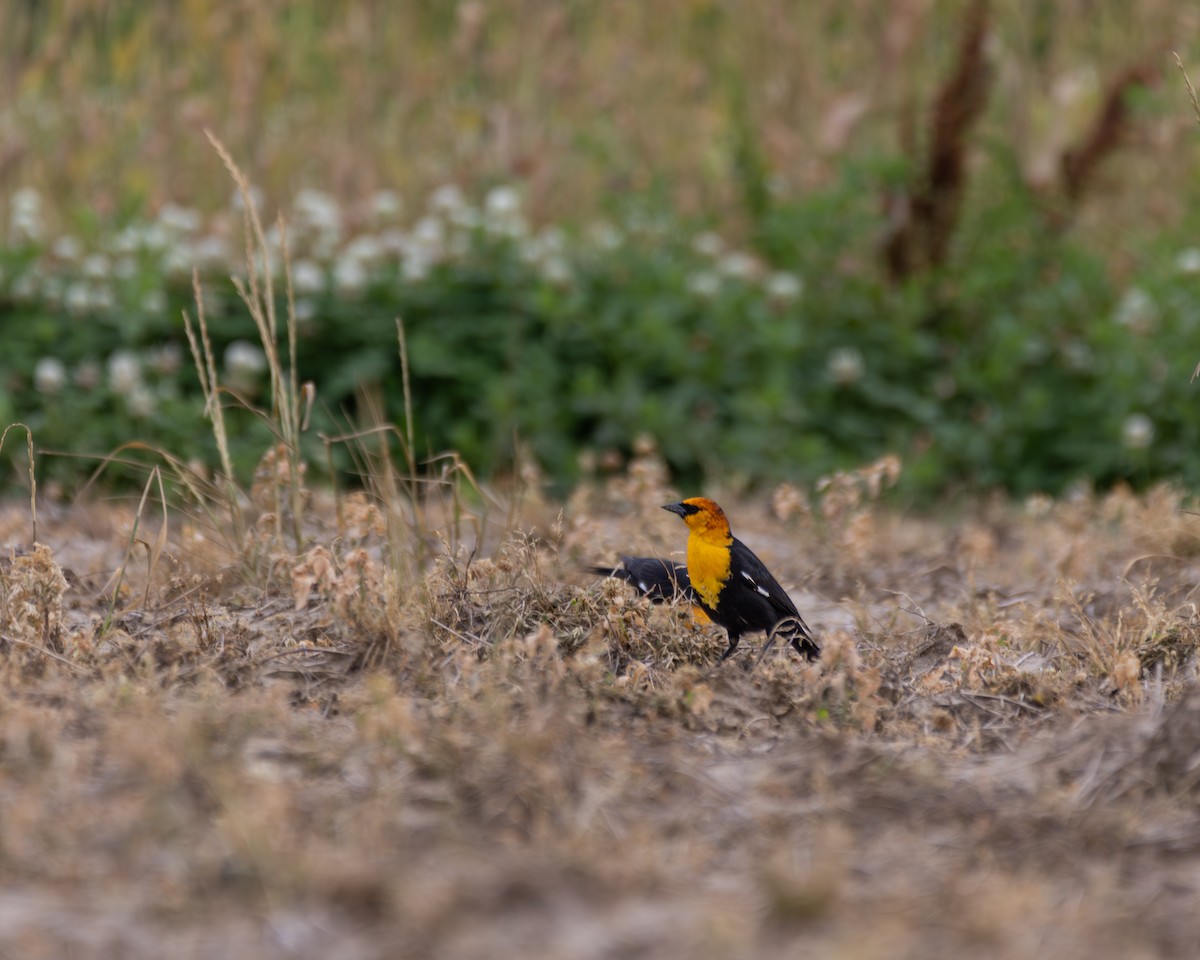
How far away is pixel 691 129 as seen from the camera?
769cm

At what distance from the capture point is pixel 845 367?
6.12 metres

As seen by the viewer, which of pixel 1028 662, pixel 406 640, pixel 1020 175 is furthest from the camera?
pixel 1020 175

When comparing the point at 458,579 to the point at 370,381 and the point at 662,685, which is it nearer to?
the point at 662,685

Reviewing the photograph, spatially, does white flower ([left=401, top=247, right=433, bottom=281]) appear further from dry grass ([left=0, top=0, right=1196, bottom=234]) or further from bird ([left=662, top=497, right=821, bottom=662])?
bird ([left=662, top=497, right=821, bottom=662])

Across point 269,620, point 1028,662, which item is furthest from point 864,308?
point 269,620

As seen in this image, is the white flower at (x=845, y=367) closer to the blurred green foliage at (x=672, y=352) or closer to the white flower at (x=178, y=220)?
the blurred green foliage at (x=672, y=352)

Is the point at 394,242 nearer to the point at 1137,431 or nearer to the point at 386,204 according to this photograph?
the point at 386,204

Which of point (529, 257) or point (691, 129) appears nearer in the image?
point (529, 257)

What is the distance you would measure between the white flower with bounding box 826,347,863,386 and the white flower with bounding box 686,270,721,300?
0.56 meters

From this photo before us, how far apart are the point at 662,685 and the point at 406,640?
0.51 m

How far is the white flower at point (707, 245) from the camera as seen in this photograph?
6496mm

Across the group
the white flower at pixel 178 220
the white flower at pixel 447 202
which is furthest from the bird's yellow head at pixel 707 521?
the white flower at pixel 178 220

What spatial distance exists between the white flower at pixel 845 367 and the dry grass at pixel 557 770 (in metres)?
2.56

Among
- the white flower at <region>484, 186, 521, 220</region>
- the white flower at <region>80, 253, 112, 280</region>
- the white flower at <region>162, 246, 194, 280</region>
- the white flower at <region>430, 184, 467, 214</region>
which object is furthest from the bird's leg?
the white flower at <region>80, 253, 112, 280</region>
